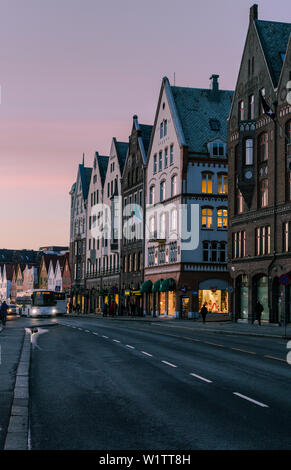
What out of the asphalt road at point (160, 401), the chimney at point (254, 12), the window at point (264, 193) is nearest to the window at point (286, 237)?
the window at point (264, 193)

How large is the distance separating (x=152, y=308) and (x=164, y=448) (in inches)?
2550

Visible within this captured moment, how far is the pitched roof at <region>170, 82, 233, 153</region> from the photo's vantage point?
6731 cm

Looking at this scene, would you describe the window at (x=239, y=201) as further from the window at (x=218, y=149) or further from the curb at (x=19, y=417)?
the curb at (x=19, y=417)

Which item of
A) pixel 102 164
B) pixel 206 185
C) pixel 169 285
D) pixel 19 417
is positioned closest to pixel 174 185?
pixel 206 185

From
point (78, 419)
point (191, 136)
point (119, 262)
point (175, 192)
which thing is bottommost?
point (78, 419)

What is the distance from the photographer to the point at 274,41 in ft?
170

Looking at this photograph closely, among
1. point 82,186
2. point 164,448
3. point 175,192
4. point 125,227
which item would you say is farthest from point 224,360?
point 82,186

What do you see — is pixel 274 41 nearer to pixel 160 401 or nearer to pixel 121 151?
pixel 121 151

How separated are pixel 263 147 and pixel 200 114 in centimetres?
2156

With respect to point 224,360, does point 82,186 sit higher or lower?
higher

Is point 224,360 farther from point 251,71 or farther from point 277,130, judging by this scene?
point 251,71

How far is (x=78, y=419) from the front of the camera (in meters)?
10.4

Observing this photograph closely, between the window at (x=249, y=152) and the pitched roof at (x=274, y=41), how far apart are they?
4862mm

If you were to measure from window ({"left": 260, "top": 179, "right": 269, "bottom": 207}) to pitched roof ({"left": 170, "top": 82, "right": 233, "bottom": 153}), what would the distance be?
17727 millimetres
